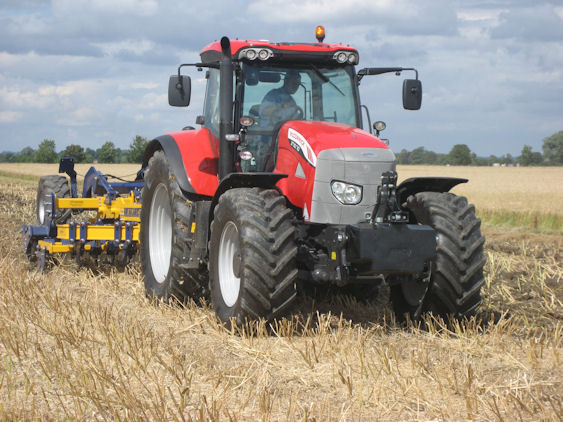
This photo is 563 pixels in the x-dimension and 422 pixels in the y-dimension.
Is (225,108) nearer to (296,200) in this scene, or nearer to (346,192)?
(296,200)

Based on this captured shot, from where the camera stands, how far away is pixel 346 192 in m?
5.79

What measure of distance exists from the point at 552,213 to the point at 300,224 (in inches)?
522

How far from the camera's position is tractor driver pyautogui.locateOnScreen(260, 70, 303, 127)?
6531mm

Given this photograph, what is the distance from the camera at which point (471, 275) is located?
19.0 ft

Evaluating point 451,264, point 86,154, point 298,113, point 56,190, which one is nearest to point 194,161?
point 298,113

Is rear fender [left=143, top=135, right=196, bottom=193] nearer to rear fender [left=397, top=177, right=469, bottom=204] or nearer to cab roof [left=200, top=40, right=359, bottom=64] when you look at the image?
cab roof [left=200, top=40, right=359, bottom=64]

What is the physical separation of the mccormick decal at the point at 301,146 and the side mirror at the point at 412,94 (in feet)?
4.07

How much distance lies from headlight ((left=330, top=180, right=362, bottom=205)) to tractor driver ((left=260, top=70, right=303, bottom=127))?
3.41 feet

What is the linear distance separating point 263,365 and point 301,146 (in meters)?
1.91

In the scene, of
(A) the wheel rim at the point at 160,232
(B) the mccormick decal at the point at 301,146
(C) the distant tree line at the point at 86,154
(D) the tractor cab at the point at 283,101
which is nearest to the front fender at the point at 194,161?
(D) the tractor cab at the point at 283,101

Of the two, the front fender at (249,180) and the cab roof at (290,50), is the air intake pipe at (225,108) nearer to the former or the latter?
the cab roof at (290,50)

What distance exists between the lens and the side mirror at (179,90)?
6.70 metres

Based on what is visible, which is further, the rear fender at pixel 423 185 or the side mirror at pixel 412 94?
the side mirror at pixel 412 94

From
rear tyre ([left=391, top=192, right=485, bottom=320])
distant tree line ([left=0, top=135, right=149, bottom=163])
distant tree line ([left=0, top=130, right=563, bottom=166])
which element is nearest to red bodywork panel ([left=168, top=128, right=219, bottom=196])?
rear tyre ([left=391, top=192, right=485, bottom=320])
